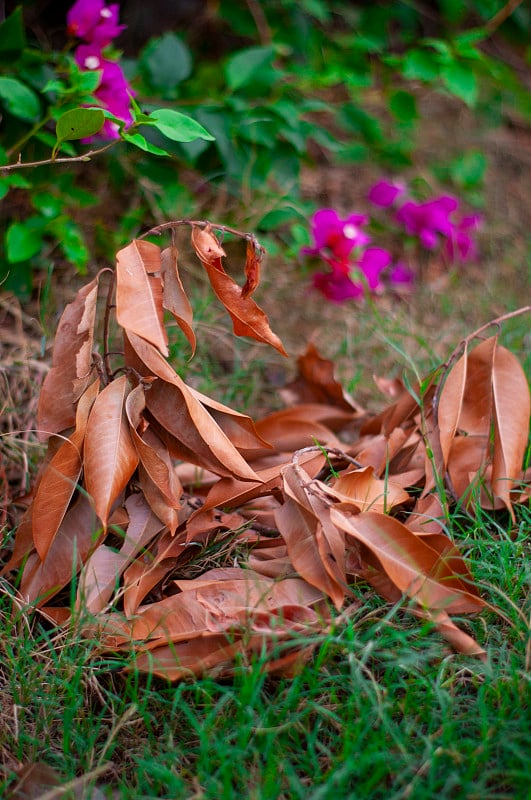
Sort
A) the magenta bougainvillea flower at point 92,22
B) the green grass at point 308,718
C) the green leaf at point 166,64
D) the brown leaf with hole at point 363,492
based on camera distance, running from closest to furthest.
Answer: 1. the green grass at point 308,718
2. the brown leaf with hole at point 363,492
3. the magenta bougainvillea flower at point 92,22
4. the green leaf at point 166,64

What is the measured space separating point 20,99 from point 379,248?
115 cm

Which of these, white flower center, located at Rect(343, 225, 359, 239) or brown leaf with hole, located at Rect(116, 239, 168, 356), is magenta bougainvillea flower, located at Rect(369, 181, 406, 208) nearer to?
white flower center, located at Rect(343, 225, 359, 239)

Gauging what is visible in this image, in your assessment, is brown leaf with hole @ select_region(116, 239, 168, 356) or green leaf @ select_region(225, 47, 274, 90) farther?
green leaf @ select_region(225, 47, 274, 90)

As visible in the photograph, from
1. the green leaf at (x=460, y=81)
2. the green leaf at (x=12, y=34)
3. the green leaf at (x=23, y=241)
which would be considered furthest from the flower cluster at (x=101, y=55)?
the green leaf at (x=460, y=81)

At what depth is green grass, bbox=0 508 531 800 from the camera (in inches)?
33.1

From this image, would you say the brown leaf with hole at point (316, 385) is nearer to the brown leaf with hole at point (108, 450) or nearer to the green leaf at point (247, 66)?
the brown leaf with hole at point (108, 450)

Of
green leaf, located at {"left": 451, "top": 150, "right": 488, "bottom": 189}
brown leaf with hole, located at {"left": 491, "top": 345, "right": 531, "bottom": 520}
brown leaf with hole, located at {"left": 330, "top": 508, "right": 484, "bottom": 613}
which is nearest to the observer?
brown leaf with hole, located at {"left": 330, "top": 508, "right": 484, "bottom": 613}

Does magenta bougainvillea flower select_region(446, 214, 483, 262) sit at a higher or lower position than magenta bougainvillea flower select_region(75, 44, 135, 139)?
lower

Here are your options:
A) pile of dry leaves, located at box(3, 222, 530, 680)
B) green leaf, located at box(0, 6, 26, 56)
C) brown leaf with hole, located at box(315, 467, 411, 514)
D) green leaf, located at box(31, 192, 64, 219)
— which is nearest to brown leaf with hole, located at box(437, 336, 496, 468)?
pile of dry leaves, located at box(3, 222, 530, 680)

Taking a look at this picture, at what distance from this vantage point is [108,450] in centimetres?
105

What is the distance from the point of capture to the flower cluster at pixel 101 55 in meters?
1.42

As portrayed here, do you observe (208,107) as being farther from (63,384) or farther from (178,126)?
(63,384)

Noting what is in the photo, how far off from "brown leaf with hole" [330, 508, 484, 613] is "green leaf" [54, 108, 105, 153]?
64 cm

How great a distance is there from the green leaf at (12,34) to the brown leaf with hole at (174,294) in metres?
0.64
